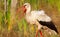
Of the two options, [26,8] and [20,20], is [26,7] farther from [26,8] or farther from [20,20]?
[20,20]

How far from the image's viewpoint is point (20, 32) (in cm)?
339

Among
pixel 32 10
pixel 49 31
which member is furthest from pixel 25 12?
pixel 49 31

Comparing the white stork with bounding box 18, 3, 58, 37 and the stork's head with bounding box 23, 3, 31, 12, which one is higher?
the stork's head with bounding box 23, 3, 31, 12

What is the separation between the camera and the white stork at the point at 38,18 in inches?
133

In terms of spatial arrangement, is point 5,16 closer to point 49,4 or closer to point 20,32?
point 20,32

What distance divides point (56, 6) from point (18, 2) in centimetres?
37

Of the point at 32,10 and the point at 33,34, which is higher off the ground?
the point at 32,10

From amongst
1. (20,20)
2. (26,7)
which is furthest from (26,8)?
(20,20)

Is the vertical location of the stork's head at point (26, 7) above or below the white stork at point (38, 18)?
above

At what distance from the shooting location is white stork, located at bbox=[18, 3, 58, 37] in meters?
3.37

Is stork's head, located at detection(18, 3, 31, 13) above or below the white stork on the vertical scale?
above

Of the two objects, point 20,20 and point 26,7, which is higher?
point 26,7

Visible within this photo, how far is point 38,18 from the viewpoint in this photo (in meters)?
3.38

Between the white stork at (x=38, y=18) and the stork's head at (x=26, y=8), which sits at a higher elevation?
the stork's head at (x=26, y=8)
